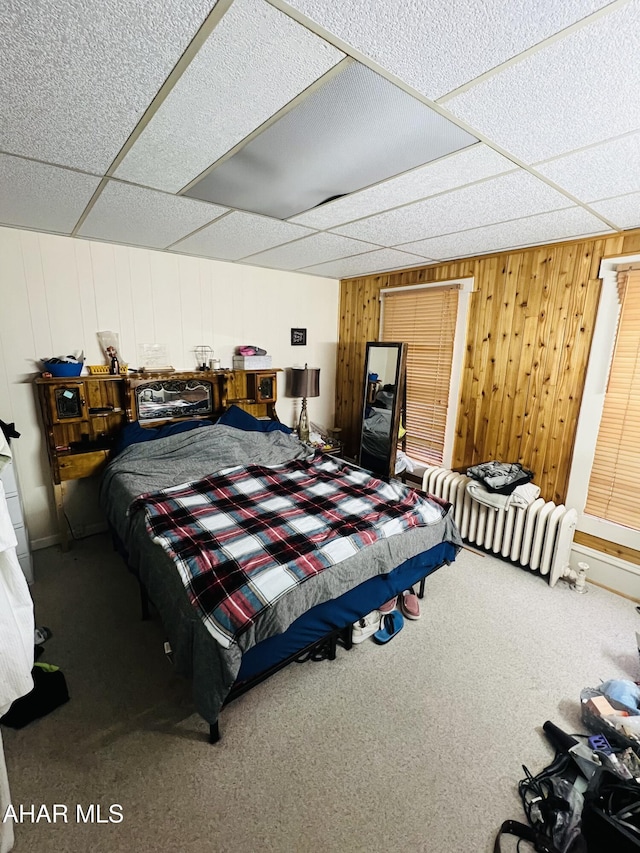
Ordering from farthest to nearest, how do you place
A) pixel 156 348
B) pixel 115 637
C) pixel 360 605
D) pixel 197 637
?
pixel 156 348 → pixel 115 637 → pixel 360 605 → pixel 197 637

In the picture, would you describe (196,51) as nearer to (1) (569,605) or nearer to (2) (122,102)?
(2) (122,102)

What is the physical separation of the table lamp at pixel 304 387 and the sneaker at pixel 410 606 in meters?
1.98

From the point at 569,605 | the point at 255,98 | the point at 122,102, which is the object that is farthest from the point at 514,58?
the point at 569,605

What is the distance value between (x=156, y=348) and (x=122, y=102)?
2319 millimetres

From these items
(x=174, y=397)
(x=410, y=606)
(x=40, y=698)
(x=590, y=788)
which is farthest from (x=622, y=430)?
(x=40, y=698)

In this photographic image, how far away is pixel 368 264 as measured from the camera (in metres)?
3.46

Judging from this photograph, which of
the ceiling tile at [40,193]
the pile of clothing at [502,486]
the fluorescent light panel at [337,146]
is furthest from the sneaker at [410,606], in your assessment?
the ceiling tile at [40,193]

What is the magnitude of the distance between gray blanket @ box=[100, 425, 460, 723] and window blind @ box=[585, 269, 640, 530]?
1.21m

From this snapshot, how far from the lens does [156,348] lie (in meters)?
3.31

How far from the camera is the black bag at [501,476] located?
2.79 metres

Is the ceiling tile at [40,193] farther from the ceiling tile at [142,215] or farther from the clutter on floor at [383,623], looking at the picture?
the clutter on floor at [383,623]

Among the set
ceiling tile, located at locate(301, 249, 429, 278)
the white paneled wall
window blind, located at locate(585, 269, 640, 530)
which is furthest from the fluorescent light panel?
window blind, located at locate(585, 269, 640, 530)

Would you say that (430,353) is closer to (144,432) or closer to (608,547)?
(608,547)

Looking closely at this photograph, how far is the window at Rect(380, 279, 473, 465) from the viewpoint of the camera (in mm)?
3381
